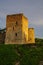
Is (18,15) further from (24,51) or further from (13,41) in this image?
(24,51)

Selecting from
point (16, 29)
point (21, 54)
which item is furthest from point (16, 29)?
point (21, 54)

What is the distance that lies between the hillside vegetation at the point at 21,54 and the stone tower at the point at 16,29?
291 inches

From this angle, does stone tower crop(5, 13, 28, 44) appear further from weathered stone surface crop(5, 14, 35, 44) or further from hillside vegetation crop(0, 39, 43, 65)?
hillside vegetation crop(0, 39, 43, 65)

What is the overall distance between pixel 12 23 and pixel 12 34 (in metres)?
2.12

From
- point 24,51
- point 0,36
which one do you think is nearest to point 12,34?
point 0,36

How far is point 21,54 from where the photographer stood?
35.7 meters

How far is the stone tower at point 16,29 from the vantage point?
4592cm

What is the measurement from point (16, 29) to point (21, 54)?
11.4m

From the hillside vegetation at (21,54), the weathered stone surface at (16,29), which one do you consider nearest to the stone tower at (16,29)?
the weathered stone surface at (16,29)

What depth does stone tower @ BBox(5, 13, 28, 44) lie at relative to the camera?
151ft

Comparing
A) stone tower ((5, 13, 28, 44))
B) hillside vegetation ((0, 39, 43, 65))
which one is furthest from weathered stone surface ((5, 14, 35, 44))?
hillside vegetation ((0, 39, 43, 65))

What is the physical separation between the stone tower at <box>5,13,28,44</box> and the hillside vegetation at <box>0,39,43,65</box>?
7391 mm

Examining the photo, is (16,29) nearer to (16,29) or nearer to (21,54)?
(16,29)

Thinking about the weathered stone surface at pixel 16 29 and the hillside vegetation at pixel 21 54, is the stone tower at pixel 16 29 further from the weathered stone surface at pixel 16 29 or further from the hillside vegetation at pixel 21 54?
the hillside vegetation at pixel 21 54
